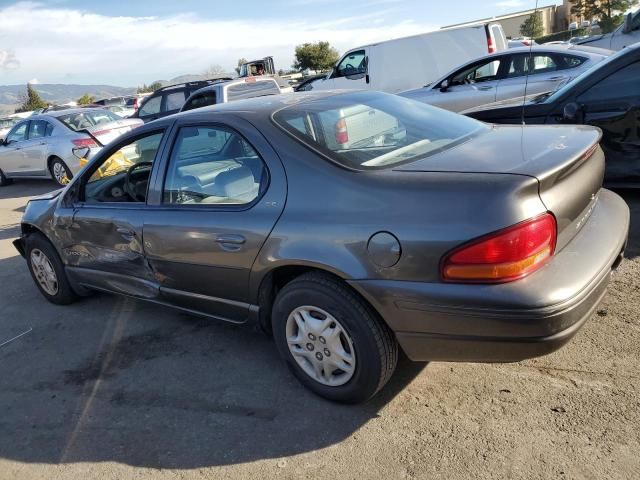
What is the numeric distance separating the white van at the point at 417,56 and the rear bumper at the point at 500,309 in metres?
10.6

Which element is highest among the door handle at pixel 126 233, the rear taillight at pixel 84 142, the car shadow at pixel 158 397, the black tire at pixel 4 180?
the rear taillight at pixel 84 142

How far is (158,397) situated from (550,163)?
2.43 metres

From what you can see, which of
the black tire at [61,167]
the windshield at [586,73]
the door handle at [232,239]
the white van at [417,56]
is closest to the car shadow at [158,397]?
the door handle at [232,239]

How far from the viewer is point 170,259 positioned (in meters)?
3.38

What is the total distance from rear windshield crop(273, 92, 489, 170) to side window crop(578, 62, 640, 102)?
83.6 inches

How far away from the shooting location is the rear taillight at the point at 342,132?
2.92m

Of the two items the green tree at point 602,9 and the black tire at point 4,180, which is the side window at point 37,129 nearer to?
the black tire at point 4,180

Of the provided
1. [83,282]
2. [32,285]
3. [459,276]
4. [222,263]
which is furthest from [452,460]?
[32,285]

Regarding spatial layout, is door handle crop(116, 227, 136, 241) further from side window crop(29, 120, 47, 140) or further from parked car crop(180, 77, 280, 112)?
side window crop(29, 120, 47, 140)

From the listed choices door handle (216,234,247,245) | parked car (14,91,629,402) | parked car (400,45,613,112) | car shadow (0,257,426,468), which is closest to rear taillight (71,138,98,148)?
parked car (400,45,613,112)

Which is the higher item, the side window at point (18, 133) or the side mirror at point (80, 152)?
the side window at point (18, 133)

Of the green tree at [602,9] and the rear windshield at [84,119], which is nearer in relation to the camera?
the rear windshield at [84,119]

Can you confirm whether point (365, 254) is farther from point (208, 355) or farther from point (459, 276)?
point (208, 355)

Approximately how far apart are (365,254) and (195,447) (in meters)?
1.28
